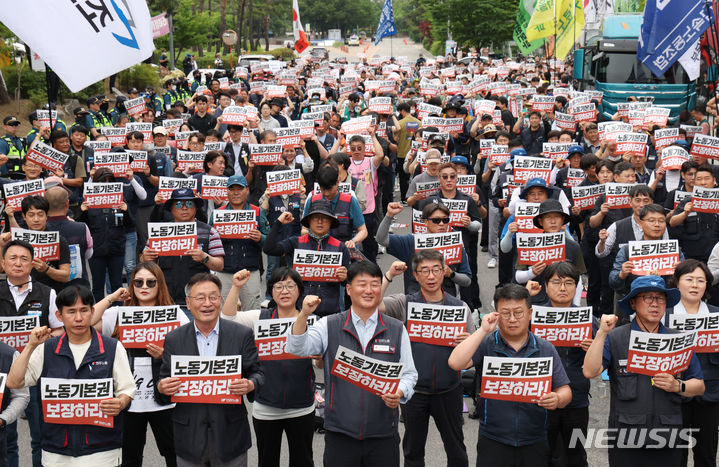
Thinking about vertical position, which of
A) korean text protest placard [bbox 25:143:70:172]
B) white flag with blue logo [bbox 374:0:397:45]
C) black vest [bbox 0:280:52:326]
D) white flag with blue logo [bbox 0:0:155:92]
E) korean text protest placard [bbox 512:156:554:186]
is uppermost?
white flag with blue logo [bbox 374:0:397:45]

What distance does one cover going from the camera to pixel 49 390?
5.45 m

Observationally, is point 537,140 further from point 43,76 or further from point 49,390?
point 43,76

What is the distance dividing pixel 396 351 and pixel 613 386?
1.51m

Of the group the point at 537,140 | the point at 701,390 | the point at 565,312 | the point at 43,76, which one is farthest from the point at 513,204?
the point at 43,76

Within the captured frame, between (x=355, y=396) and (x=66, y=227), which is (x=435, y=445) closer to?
(x=355, y=396)

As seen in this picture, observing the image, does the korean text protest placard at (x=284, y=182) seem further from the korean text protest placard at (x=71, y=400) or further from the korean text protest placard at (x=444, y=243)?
the korean text protest placard at (x=71, y=400)

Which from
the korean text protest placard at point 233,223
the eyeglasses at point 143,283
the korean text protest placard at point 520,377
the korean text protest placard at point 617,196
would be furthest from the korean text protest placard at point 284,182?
the korean text protest placard at point 520,377

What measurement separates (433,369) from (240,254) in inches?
129

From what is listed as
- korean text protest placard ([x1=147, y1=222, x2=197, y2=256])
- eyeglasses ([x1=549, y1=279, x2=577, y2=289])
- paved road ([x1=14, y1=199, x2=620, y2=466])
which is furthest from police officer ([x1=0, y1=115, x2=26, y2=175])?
eyeglasses ([x1=549, y1=279, x2=577, y2=289])

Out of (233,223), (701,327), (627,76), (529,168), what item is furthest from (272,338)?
(627,76)

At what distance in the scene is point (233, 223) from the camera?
895 centimetres

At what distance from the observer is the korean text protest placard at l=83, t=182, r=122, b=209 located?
33.9ft

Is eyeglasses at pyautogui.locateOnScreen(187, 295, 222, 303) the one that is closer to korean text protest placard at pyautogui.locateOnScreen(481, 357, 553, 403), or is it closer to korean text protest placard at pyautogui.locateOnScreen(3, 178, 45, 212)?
korean text protest placard at pyautogui.locateOnScreen(481, 357, 553, 403)

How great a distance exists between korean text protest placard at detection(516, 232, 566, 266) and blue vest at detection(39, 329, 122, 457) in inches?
157
